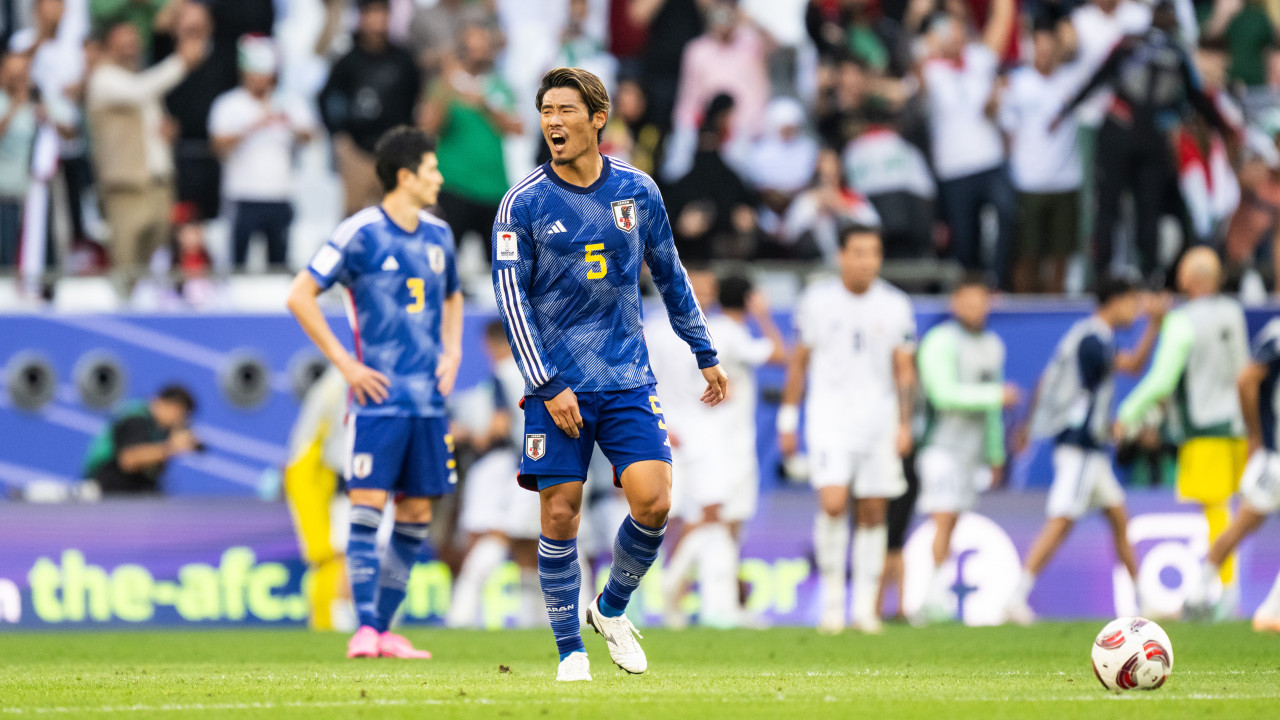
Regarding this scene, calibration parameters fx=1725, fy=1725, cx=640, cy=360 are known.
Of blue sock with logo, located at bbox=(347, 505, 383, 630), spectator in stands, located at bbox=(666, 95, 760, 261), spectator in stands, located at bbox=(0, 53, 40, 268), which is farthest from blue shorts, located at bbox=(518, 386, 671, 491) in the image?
spectator in stands, located at bbox=(0, 53, 40, 268)

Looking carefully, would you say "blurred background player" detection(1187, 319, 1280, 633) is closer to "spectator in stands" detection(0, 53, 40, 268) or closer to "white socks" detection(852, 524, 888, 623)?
"white socks" detection(852, 524, 888, 623)

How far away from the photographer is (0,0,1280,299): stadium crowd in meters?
15.6

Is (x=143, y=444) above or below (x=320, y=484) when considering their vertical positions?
above

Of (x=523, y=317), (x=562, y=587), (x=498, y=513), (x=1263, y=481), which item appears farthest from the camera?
(x=498, y=513)

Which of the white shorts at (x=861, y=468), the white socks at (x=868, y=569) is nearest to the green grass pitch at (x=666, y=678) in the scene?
the white socks at (x=868, y=569)

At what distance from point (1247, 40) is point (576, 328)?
12.1 m

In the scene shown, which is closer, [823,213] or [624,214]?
[624,214]

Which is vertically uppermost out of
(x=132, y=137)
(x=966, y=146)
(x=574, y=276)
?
(x=132, y=137)

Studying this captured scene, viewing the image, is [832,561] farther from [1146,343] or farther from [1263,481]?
[1146,343]

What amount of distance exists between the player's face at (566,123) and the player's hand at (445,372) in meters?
2.43

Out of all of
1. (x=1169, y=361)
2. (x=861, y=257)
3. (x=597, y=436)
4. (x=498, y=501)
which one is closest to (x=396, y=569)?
(x=597, y=436)

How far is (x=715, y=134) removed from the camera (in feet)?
51.4

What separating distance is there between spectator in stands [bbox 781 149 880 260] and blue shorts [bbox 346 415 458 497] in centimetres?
703

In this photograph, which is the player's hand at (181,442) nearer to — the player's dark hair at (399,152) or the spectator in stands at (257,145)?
the spectator in stands at (257,145)
